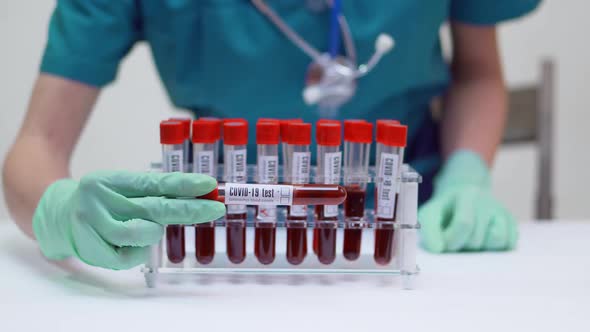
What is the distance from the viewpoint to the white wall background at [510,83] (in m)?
1.80

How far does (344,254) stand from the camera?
2.74ft

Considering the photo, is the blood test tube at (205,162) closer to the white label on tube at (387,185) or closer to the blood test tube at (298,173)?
the blood test tube at (298,173)

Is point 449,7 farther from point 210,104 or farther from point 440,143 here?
point 210,104

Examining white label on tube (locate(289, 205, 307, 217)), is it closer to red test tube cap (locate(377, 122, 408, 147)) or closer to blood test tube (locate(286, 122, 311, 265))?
blood test tube (locate(286, 122, 311, 265))

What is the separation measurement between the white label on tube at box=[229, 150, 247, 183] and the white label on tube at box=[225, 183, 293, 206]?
0.20ft

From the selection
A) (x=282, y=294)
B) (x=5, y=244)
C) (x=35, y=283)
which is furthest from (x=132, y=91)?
(x=282, y=294)

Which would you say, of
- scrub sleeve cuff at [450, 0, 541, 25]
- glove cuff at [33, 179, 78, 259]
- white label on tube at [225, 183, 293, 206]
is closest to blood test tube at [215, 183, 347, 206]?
white label on tube at [225, 183, 293, 206]

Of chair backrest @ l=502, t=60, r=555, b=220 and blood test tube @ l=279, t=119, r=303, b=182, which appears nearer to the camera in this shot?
blood test tube @ l=279, t=119, r=303, b=182

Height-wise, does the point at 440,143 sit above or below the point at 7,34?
below

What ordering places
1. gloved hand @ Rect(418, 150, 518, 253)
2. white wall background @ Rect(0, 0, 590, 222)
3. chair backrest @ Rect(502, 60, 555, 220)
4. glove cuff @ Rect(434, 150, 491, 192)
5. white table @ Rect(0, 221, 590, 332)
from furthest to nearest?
1. white wall background @ Rect(0, 0, 590, 222)
2. chair backrest @ Rect(502, 60, 555, 220)
3. glove cuff @ Rect(434, 150, 491, 192)
4. gloved hand @ Rect(418, 150, 518, 253)
5. white table @ Rect(0, 221, 590, 332)

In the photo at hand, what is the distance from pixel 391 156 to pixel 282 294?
0.73ft

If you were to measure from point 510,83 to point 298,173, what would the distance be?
154 centimetres

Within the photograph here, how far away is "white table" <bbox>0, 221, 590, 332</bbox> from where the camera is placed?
690 millimetres

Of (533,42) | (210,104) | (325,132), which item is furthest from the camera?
(533,42)
